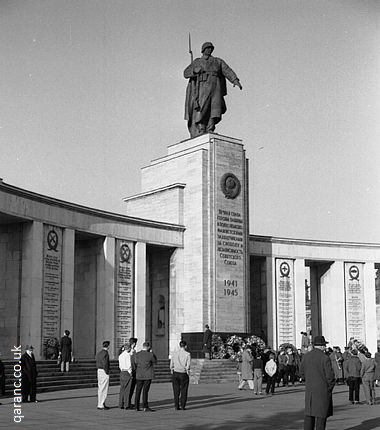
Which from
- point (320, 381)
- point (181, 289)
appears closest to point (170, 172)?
point (181, 289)

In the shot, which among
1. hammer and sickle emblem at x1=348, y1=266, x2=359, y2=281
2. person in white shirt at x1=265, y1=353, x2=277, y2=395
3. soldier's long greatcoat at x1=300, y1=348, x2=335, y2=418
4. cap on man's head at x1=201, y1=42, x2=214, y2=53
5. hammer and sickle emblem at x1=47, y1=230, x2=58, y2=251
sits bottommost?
person in white shirt at x1=265, y1=353, x2=277, y2=395

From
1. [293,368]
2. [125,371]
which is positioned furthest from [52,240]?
[125,371]

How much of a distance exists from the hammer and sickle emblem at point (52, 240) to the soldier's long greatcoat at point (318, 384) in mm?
17827

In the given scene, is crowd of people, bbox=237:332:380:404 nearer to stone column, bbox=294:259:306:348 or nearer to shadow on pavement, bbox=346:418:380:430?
shadow on pavement, bbox=346:418:380:430

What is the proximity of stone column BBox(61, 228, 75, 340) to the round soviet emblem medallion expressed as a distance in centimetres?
729

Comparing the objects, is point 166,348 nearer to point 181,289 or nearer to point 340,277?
point 181,289

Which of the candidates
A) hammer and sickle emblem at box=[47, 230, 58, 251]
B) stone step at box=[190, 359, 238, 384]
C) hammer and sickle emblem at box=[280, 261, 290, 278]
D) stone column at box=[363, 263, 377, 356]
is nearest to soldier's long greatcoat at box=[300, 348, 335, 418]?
stone step at box=[190, 359, 238, 384]

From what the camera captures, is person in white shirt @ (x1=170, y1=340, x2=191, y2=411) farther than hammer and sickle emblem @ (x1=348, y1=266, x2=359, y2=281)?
No

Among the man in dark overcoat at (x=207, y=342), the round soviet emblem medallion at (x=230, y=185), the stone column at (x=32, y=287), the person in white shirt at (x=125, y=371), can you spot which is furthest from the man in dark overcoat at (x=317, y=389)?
the round soviet emblem medallion at (x=230, y=185)

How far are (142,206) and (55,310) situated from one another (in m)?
8.84

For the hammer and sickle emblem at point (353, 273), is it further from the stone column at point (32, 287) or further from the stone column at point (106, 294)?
the stone column at point (32, 287)

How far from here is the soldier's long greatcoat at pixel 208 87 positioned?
108 ft

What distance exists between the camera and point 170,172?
34031mm

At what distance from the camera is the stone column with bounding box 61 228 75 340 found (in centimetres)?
2792
